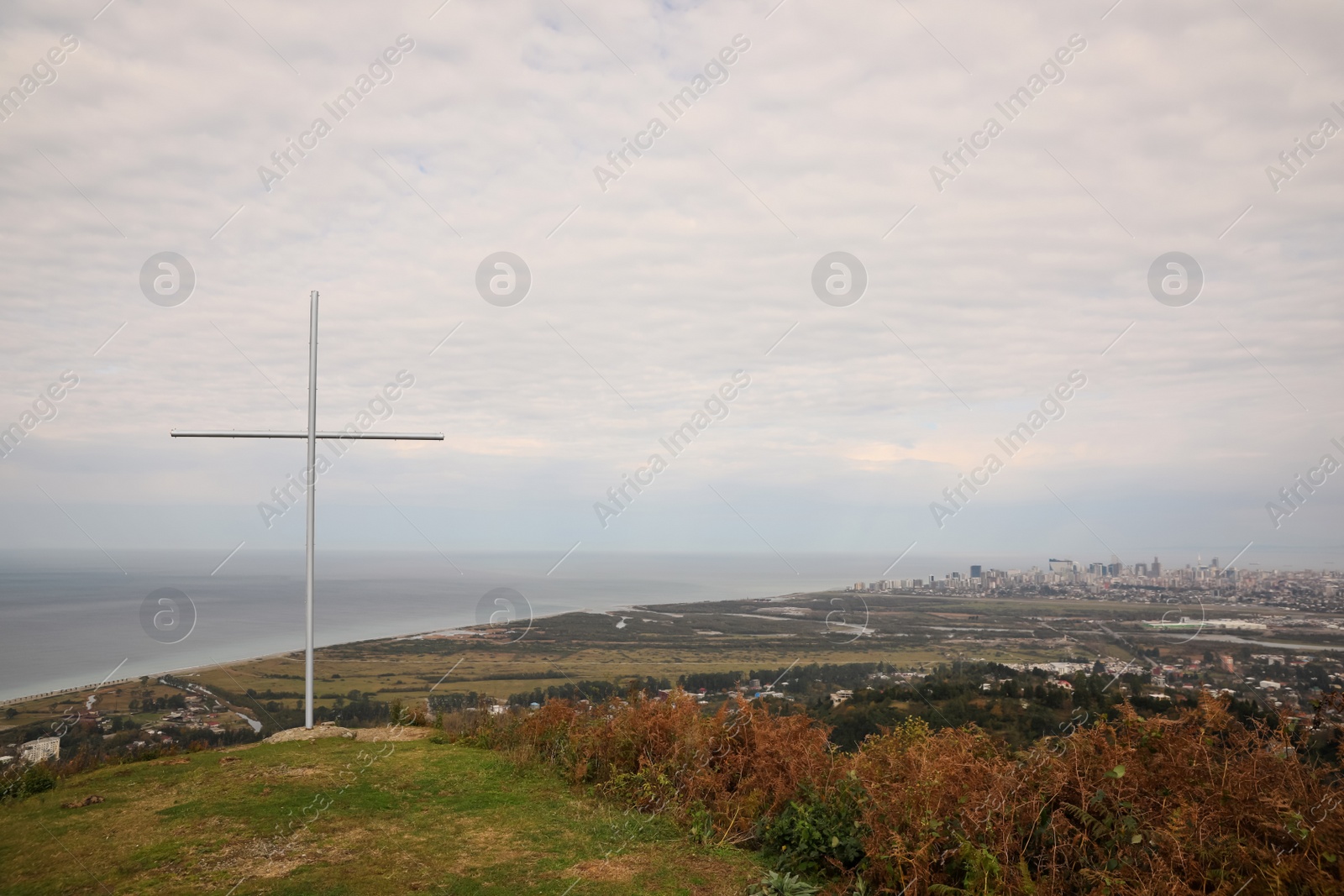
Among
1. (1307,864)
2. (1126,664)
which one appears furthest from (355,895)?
(1126,664)

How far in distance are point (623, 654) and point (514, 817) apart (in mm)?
13120

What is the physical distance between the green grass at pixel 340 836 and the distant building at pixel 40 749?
58.3 inches

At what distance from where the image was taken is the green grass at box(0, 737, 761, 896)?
5156mm

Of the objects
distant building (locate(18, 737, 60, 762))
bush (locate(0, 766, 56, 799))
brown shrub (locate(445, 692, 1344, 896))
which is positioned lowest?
distant building (locate(18, 737, 60, 762))

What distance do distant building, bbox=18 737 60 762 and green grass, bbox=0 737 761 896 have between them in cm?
148

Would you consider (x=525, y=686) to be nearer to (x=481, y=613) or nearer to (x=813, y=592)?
(x=481, y=613)

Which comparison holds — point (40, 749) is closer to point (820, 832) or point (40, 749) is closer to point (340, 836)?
point (340, 836)

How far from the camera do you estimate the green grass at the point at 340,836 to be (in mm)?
5156

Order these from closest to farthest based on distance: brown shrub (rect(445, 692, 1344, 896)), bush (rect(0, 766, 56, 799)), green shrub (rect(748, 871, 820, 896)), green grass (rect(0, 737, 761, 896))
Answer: brown shrub (rect(445, 692, 1344, 896)) < green shrub (rect(748, 871, 820, 896)) < green grass (rect(0, 737, 761, 896)) < bush (rect(0, 766, 56, 799))

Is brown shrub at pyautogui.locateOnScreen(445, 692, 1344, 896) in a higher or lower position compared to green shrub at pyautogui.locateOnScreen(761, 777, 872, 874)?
higher

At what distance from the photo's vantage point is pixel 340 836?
601cm

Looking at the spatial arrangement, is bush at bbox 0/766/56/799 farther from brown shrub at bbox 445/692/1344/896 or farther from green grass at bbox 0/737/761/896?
brown shrub at bbox 445/692/1344/896

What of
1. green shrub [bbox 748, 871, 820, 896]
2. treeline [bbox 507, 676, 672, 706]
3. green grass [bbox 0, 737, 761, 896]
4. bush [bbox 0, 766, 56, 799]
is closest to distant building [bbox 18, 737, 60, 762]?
bush [bbox 0, 766, 56, 799]

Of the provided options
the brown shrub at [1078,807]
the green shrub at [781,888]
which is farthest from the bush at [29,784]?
the green shrub at [781,888]
